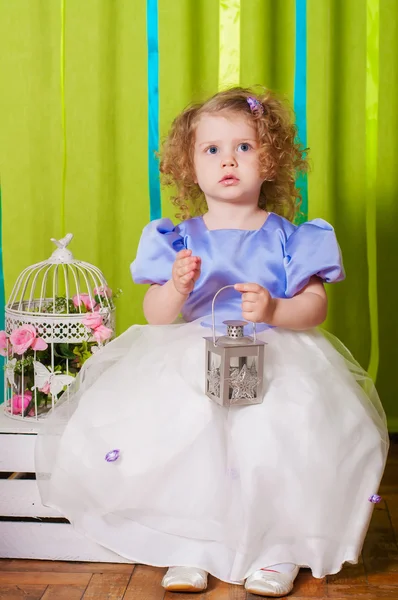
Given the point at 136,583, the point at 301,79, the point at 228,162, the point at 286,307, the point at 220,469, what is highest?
the point at 301,79

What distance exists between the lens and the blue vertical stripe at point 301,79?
196 cm

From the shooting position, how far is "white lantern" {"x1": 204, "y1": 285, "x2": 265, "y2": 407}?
3.85ft

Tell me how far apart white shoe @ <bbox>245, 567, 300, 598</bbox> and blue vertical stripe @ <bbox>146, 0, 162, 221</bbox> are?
3.55ft

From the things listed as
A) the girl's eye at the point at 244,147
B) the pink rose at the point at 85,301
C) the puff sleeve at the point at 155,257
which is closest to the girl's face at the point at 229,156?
the girl's eye at the point at 244,147

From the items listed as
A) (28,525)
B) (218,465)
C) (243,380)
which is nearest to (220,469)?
(218,465)

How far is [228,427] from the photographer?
1199 millimetres

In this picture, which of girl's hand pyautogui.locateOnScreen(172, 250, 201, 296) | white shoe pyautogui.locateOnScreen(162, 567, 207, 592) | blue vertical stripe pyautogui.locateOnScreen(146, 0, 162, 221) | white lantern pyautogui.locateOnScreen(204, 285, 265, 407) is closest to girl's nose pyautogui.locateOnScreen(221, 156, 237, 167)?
girl's hand pyautogui.locateOnScreen(172, 250, 201, 296)

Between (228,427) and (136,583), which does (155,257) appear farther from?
(136,583)

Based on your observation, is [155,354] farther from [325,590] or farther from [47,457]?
[325,590]

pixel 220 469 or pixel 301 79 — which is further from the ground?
pixel 301 79

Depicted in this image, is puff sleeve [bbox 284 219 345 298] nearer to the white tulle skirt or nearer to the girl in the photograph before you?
the girl

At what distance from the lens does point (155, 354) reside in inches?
51.6

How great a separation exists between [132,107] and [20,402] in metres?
0.89

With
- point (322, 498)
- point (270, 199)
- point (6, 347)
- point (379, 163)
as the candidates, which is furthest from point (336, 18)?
point (322, 498)
